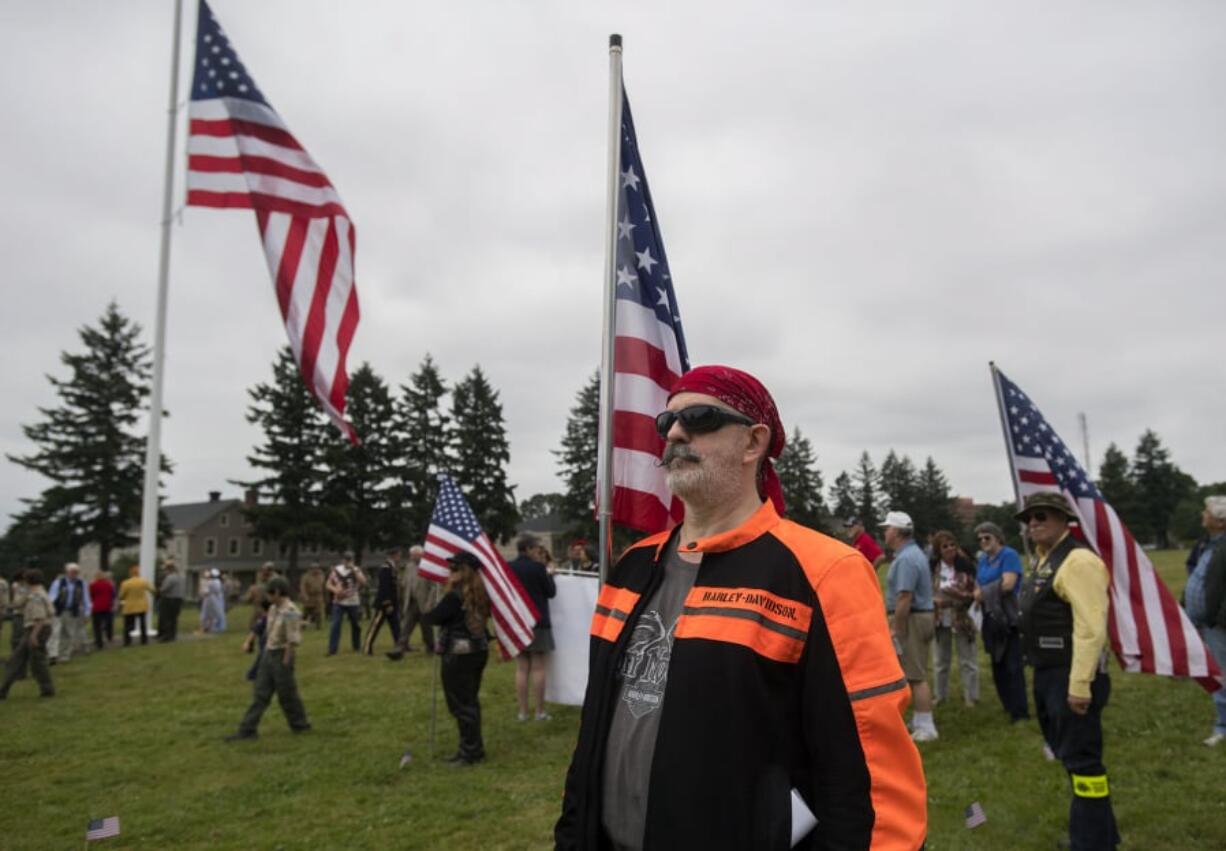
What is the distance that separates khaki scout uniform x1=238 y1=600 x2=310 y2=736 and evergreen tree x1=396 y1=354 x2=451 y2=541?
1858 inches

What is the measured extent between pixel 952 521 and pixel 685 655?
10388 centimetres

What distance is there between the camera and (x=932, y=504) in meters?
102

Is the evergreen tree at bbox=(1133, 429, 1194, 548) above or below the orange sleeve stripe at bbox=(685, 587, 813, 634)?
above

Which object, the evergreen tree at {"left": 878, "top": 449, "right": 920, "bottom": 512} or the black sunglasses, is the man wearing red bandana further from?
the evergreen tree at {"left": 878, "top": 449, "right": 920, "bottom": 512}

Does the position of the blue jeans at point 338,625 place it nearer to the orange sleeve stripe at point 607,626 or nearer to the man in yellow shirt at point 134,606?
the man in yellow shirt at point 134,606

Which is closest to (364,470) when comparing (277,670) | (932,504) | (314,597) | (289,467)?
(289,467)

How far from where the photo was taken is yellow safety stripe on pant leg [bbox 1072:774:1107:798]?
479cm

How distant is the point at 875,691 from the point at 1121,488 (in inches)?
4118

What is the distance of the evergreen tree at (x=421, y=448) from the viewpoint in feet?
190

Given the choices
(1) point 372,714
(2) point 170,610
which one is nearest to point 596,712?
(1) point 372,714

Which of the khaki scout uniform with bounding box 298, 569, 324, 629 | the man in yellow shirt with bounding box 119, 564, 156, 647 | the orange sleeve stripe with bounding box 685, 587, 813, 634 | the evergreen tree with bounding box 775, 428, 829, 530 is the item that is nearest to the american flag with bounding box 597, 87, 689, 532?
the orange sleeve stripe with bounding box 685, 587, 813, 634

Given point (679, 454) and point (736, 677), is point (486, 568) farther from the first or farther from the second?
point (736, 677)

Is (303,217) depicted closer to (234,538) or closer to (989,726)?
(989,726)

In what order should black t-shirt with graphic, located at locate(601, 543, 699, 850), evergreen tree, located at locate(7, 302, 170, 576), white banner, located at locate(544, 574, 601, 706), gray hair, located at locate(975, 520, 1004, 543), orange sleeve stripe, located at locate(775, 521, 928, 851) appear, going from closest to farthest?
orange sleeve stripe, located at locate(775, 521, 928, 851), black t-shirt with graphic, located at locate(601, 543, 699, 850), gray hair, located at locate(975, 520, 1004, 543), white banner, located at locate(544, 574, 601, 706), evergreen tree, located at locate(7, 302, 170, 576)
